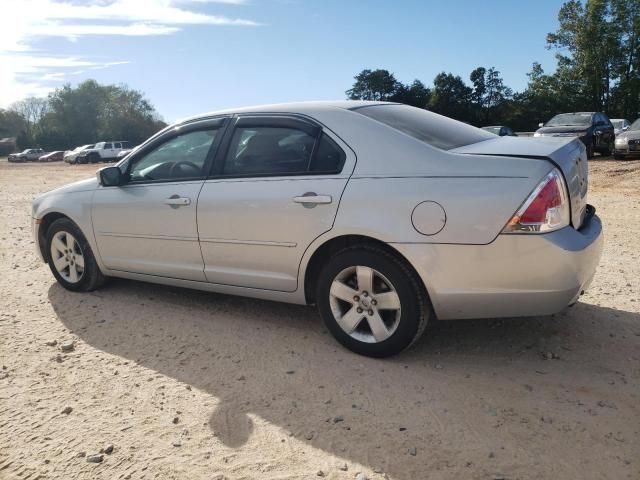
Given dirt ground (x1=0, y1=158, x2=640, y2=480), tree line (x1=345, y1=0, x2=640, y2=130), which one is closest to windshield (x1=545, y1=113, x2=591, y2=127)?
dirt ground (x1=0, y1=158, x2=640, y2=480)

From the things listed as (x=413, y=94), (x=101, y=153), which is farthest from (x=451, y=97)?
(x=101, y=153)

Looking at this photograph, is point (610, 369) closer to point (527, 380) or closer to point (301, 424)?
point (527, 380)

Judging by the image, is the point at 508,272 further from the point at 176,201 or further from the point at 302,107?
the point at 176,201

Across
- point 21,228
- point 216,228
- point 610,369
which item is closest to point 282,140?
point 216,228

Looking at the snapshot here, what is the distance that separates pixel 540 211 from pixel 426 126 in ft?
3.57

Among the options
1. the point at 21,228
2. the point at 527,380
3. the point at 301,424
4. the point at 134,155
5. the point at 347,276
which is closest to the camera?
the point at 301,424

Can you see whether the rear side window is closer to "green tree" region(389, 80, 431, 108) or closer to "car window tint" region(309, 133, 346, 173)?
"car window tint" region(309, 133, 346, 173)

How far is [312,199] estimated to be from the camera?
342cm

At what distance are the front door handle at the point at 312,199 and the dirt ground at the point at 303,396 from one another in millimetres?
1003

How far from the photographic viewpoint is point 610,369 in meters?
3.18

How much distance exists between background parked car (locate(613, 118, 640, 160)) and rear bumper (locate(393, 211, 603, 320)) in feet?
49.2

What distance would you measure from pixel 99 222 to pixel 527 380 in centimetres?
360

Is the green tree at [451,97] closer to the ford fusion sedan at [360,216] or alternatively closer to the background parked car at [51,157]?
the background parked car at [51,157]

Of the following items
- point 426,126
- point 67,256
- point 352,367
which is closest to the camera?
point 352,367
